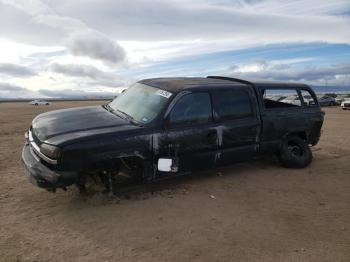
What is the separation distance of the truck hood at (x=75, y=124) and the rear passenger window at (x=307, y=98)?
409 centimetres

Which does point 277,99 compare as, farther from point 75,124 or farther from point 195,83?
point 75,124

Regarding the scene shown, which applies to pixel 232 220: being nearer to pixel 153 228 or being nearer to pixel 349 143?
pixel 153 228

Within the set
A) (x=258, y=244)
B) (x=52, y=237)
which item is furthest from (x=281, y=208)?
(x=52, y=237)

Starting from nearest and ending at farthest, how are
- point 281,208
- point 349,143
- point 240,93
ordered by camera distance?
point 281,208
point 240,93
point 349,143

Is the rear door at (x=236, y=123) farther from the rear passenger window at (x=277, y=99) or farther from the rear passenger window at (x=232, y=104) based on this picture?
the rear passenger window at (x=277, y=99)

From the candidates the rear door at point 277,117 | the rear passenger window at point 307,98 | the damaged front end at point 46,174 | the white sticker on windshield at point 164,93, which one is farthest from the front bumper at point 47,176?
the rear passenger window at point 307,98

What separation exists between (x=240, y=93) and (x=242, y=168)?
151cm

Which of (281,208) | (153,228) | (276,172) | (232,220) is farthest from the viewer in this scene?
(276,172)

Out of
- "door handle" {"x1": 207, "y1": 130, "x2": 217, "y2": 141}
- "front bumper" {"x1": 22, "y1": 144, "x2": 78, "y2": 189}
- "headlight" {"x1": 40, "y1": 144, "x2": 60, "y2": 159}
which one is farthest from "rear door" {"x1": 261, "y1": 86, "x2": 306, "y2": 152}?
"headlight" {"x1": 40, "y1": 144, "x2": 60, "y2": 159}

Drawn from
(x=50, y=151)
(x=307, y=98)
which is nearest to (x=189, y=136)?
(x=50, y=151)

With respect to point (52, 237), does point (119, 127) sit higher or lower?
higher

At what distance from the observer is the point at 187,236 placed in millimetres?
4281

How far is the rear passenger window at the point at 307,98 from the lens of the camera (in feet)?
25.8

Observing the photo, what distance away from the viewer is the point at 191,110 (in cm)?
593
